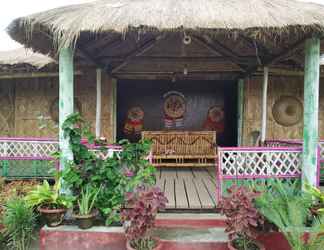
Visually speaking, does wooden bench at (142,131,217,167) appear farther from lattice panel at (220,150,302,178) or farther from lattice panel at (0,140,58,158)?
lattice panel at (220,150,302,178)

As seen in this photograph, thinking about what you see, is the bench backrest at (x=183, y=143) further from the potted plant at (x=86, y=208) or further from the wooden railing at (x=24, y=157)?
the potted plant at (x=86, y=208)

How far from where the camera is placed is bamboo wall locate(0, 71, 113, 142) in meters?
6.21

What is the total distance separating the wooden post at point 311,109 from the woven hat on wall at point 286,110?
9.95 ft

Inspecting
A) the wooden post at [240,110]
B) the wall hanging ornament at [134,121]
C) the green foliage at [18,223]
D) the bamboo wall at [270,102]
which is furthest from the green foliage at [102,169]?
the wall hanging ornament at [134,121]

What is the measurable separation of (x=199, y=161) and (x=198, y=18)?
11.7ft

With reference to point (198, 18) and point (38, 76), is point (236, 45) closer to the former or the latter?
point (198, 18)

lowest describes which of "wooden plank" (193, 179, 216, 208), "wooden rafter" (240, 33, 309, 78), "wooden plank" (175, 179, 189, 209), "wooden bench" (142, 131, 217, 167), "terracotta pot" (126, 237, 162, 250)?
"terracotta pot" (126, 237, 162, 250)

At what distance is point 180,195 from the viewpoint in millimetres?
3828

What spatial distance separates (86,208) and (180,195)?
4.94 ft

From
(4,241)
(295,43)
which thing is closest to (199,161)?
(295,43)

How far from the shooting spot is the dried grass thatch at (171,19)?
2.91 m

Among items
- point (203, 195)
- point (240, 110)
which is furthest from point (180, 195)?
point (240, 110)

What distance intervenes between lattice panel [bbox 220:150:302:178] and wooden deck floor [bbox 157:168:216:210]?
20.0 inches

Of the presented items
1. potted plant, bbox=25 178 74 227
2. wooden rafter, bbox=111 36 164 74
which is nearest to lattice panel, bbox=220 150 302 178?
potted plant, bbox=25 178 74 227
